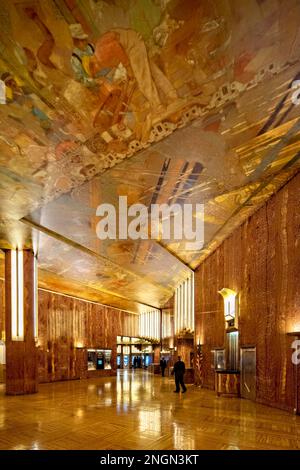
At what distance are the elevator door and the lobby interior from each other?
0.08 metres

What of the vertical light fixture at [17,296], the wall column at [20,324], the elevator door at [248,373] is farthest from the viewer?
the vertical light fixture at [17,296]

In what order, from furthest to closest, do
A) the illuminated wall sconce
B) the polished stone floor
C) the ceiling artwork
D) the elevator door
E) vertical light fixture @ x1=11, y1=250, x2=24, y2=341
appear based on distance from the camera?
vertical light fixture @ x1=11, y1=250, x2=24, y2=341, the illuminated wall sconce, the elevator door, the polished stone floor, the ceiling artwork

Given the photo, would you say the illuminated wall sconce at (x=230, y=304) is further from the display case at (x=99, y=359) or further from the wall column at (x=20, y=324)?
the display case at (x=99, y=359)

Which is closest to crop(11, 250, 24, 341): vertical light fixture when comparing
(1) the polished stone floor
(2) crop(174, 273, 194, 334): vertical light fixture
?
(1) the polished stone floor

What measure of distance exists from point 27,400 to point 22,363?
1.53 meters

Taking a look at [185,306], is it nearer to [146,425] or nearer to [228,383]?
[228,383]

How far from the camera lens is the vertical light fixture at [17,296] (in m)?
11.8

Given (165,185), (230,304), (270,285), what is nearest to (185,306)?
(230,304)

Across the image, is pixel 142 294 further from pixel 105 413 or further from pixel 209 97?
pixel 209 97

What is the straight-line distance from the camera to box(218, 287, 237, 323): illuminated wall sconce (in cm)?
1121

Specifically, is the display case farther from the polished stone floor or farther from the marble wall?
the polished stone floor

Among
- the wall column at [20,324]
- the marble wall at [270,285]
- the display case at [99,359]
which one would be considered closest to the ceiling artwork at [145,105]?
the marble wall at [270,285]

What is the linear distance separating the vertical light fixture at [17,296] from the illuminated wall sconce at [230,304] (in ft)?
21.1

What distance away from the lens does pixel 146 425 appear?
653cm
